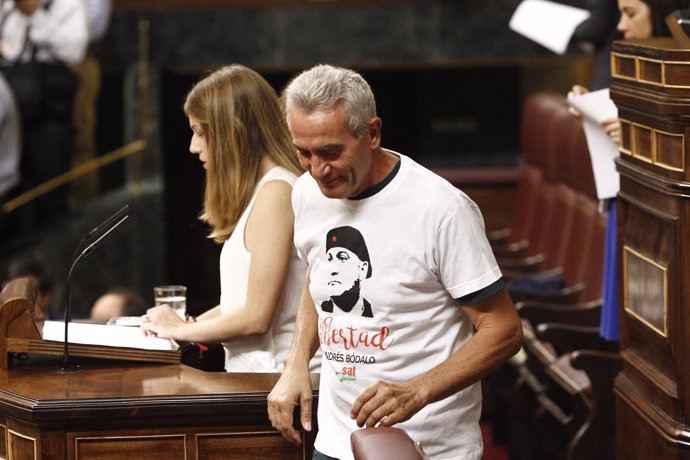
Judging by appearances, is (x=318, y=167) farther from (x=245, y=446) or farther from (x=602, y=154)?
(x=602, y=154)

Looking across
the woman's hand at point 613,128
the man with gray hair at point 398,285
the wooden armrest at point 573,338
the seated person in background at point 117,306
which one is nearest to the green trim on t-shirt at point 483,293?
the man with gray hair at point 398,285

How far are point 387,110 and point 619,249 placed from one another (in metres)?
6.26

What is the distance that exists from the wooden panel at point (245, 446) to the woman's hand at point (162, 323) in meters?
0.35

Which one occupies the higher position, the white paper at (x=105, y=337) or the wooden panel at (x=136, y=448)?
the white paper at (x=105, y=337)

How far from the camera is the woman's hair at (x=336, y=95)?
2623 mm

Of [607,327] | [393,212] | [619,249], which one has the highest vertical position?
[393,212]

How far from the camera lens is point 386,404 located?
251 centimetres

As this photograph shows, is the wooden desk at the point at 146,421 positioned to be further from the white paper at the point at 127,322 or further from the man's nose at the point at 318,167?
the man's nose at the point at 318,167

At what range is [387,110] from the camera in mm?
10109

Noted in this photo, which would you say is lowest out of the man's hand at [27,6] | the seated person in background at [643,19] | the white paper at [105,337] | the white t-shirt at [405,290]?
the white paper at [105,337]

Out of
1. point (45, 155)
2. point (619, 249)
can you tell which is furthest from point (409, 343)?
point (45, 155)

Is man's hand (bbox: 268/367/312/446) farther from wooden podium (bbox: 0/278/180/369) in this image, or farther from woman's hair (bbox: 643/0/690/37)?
woman's hair (bbox: 643/0/690/37)

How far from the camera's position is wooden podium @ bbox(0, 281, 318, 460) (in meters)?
3.03

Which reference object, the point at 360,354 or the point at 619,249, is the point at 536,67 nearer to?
the point at 619,249
